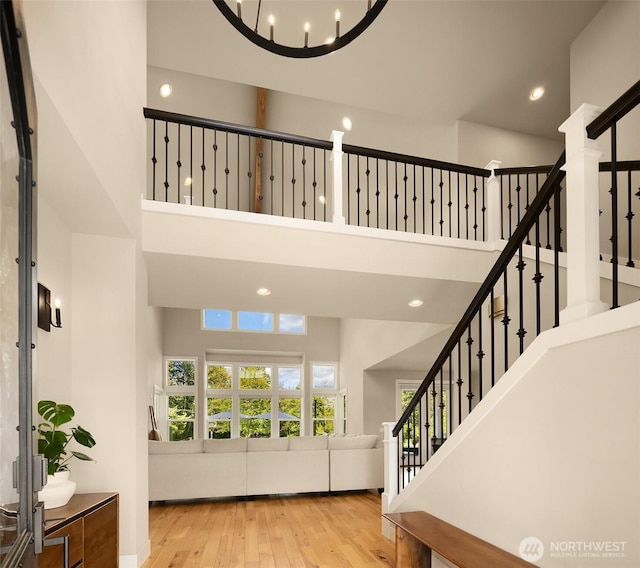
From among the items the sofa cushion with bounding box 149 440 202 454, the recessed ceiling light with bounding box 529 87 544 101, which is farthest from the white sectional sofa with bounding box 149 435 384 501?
the recessed ceiling light with bounding box 529 87 544 101

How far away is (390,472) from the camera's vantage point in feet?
15.2

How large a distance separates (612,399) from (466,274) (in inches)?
130

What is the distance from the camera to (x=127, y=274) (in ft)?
13.4

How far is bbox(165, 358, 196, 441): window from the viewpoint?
11.9m

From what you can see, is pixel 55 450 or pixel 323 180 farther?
pixel 323 180

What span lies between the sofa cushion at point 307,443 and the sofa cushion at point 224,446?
0.65m

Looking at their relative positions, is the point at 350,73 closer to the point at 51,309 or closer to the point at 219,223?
the point at 219,223

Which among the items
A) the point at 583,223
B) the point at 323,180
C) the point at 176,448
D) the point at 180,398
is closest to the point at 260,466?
the point at 176,448

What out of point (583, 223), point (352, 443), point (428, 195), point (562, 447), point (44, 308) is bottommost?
point (352, 443)

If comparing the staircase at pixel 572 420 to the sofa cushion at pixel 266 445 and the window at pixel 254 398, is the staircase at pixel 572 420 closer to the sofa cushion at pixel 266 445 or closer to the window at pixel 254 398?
the sofa cushion at pixel 266 445

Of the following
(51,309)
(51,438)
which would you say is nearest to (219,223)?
(51,309)

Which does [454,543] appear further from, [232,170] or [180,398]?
[180,398]

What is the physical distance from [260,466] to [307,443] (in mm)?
701

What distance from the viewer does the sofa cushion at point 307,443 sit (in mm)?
7047
